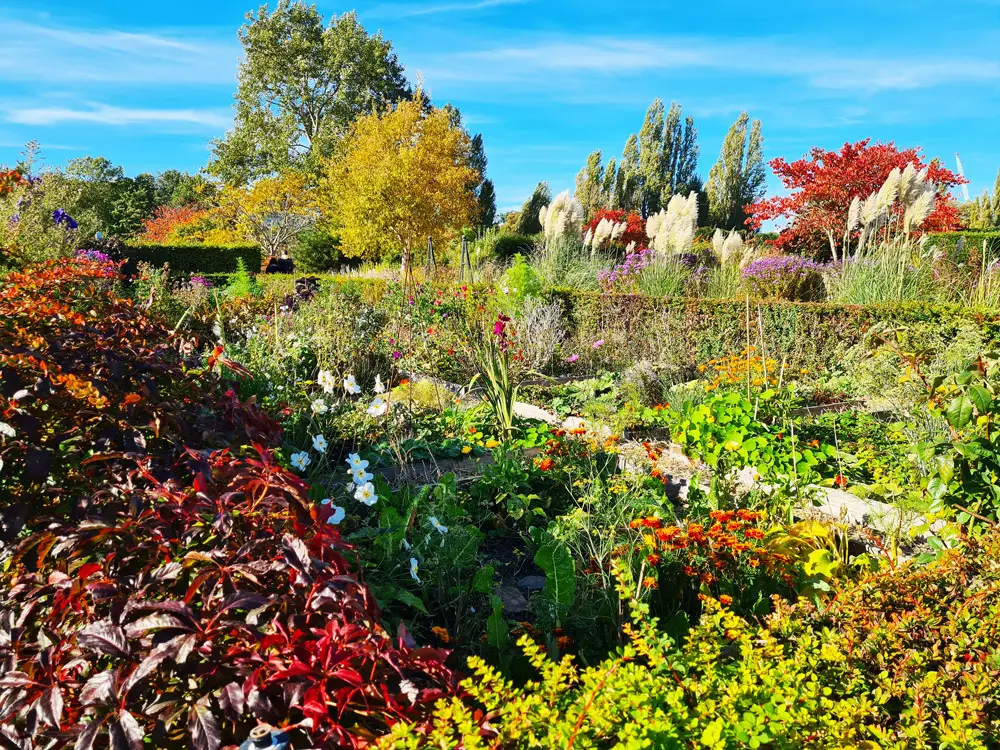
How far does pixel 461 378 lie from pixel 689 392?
93.6 inches

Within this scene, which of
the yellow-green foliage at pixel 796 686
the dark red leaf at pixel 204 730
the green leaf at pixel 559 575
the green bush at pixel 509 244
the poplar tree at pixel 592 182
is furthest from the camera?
the poplar tree at pixel 592 182

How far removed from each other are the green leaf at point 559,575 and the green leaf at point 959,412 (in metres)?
1.57

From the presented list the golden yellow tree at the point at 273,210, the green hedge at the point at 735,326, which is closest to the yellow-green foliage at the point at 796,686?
A: the green hedge at the point at 735,326

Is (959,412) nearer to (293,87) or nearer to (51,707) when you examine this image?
(51,707)

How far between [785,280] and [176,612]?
8.78 meters

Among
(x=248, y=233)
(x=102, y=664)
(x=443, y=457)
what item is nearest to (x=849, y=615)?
(x=102, y=664)

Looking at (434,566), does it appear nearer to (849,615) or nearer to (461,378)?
(849,615)

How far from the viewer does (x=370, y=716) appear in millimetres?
1257

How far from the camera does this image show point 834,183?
15742mm

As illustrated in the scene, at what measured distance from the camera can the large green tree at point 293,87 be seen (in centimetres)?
2853

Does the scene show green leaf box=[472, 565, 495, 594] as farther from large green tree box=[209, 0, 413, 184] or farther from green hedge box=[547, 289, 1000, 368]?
large green tree box=[209, 0, 413, 184]

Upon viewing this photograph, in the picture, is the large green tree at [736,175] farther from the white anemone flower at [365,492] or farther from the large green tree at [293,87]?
the white anemone flower at [365,492]

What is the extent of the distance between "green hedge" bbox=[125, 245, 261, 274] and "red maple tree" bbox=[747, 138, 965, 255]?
52.3 feet

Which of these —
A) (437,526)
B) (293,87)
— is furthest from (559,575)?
(293,87)
